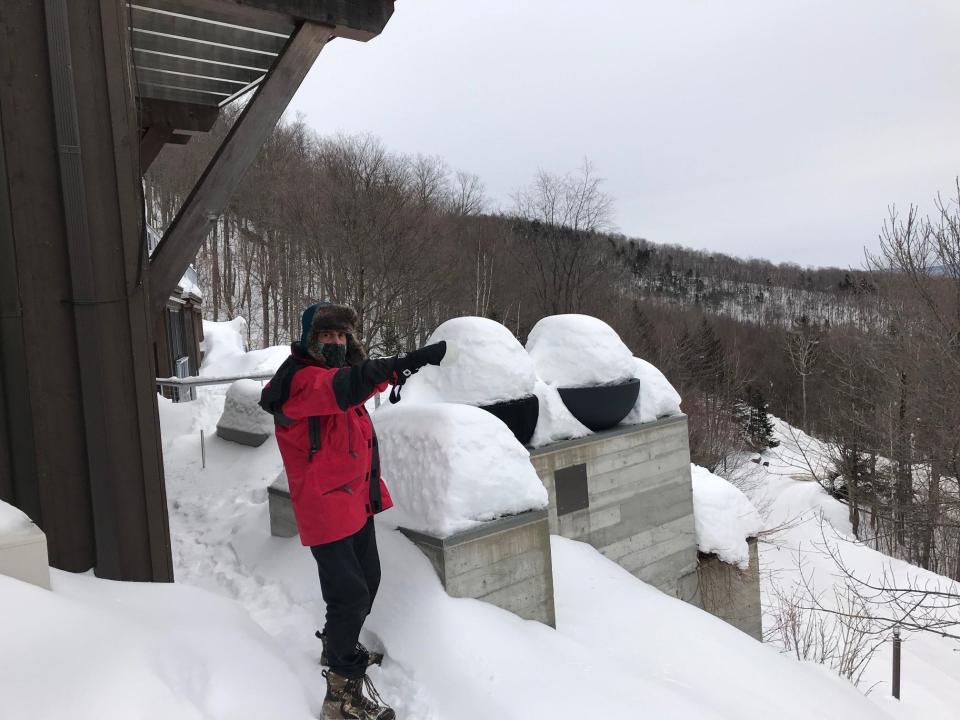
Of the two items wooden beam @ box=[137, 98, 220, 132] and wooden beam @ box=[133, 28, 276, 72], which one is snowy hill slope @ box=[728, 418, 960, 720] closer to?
wooden beam @ box=[133, 28, 276, 72]

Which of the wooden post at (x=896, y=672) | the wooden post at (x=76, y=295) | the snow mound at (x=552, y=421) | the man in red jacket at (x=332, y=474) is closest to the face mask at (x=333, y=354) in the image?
the man in red jacket at (x=332, y=474)

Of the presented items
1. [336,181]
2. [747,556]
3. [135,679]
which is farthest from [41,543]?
[336,181]

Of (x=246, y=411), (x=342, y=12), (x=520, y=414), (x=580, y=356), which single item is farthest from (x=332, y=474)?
(x=246, y=411)

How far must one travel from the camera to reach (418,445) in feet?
12.4

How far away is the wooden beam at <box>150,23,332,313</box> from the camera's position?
13.7 feet

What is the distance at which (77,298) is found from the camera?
2936 millimetres

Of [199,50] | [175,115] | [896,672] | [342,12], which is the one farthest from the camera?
[896,672]

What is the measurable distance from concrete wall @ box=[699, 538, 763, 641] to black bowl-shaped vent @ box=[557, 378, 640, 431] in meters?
2.06

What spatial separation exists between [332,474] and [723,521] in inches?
223

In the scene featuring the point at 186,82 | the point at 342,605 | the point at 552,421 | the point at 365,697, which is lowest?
the point at 365,697

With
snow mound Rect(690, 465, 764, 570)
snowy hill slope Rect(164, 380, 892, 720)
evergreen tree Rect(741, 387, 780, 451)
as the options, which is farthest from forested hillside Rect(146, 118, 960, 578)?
snowy hill slope Rect(164, 380, 892, 720)

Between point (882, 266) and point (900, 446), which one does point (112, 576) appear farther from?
point (900, 446)

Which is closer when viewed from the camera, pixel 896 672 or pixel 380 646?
pixel 380 646

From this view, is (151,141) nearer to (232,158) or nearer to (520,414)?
(232,158)
